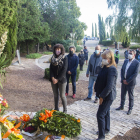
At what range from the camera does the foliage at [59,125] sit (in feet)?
10.6

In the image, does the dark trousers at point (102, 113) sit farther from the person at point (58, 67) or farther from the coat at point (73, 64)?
the coat at point (73, 64)

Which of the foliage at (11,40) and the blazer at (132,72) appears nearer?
the blazer at (132,72)

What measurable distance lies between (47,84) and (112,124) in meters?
4.21

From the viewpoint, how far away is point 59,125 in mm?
3305

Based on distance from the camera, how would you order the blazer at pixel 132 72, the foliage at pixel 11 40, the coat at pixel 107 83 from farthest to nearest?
the foliage at pixel 11 40
the blazer at pixel 132 72
the coat at pixel 107 83

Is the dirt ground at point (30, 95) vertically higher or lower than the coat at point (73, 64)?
lower

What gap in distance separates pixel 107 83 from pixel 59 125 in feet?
4.15

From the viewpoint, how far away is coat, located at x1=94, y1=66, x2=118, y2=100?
322 centimetres

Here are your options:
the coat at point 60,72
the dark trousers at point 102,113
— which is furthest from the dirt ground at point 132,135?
the coat at point 60,72

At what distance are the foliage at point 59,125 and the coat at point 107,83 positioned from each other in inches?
33.0

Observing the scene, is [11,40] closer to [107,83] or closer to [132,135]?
[107,83]

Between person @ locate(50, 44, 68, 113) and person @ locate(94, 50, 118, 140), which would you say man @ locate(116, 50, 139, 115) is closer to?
person @ locate(94, 50, 118, 140)

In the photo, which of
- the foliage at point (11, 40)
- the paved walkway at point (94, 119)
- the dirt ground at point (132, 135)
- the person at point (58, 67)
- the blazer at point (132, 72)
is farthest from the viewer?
the foliage at point (11, 40)

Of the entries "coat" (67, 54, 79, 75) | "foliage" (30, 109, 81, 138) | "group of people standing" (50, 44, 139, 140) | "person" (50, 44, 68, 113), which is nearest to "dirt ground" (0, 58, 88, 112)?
"group of people standing" (50, 44, 139, 140)
